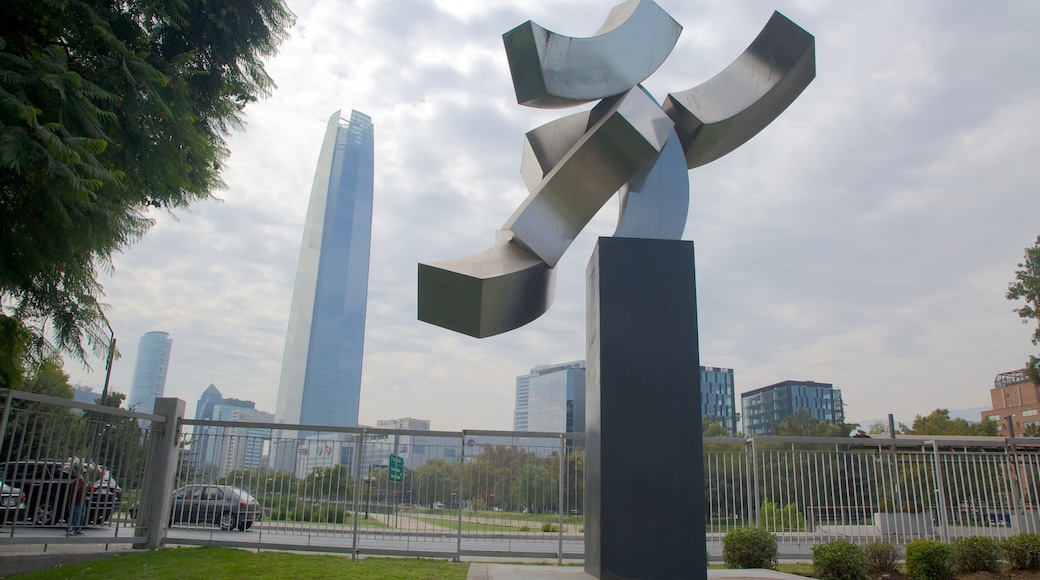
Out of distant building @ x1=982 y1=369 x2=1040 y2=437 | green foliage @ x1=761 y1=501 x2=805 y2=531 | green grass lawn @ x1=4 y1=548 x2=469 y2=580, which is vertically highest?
distant building @ x1=982 y1=369 x2=1040 y2=437

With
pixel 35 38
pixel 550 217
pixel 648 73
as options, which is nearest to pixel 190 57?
pixel 35 38

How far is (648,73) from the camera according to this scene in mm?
7629

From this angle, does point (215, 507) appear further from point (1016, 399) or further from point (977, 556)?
point (1016, 399)

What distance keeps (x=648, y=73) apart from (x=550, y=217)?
200cm

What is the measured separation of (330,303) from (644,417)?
6822 inches

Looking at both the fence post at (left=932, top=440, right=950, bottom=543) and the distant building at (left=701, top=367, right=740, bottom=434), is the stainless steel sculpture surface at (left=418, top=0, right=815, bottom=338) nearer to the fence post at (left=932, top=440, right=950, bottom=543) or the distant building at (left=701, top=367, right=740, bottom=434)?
the fence post at (left=932, top=440, right=950, bottom=543)

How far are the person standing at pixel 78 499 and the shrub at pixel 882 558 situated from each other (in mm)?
10548

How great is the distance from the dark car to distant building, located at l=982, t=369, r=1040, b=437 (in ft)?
A: 252

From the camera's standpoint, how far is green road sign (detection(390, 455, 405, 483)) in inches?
441

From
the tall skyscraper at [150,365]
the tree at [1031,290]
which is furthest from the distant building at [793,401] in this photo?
the tall skyscraper at [150,365]

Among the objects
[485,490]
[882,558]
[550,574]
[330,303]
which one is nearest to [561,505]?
[485,490]

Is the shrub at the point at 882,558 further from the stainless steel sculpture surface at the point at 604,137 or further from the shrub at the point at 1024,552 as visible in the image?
the stainless steel sculpture surface at the point at 604,137

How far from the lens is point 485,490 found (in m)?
11.2

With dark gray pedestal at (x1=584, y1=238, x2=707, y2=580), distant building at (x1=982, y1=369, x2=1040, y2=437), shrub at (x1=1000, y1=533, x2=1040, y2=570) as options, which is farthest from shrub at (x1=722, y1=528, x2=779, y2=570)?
distant building at (x1=982, y1=369, x2=1040, y2=437)
